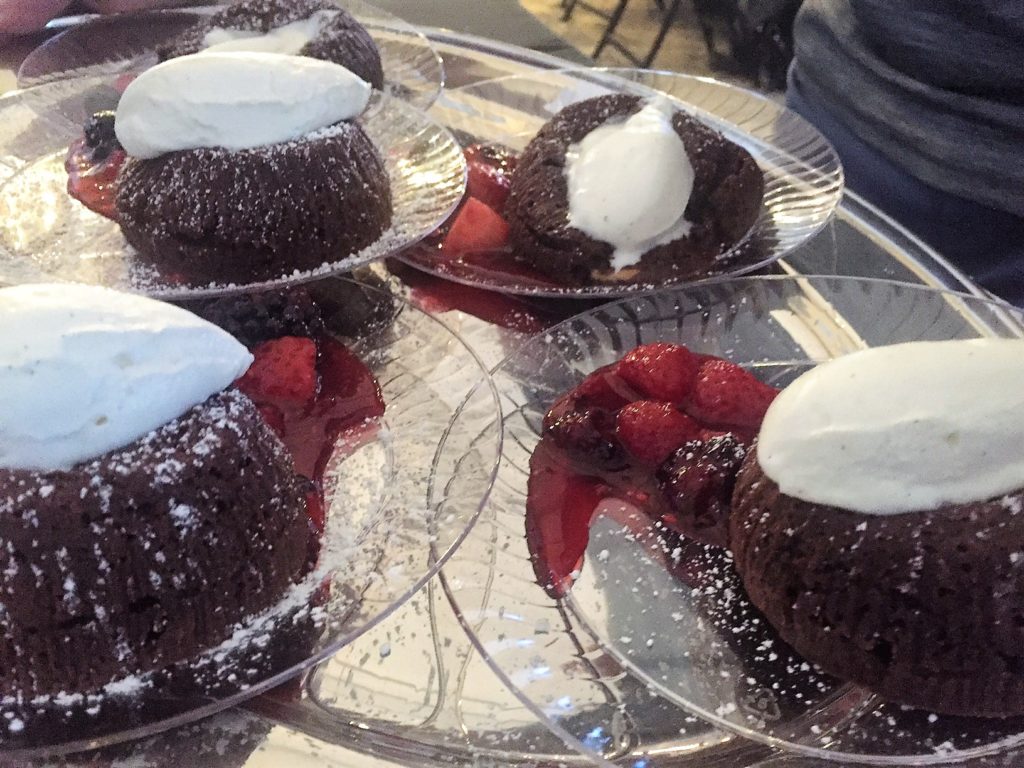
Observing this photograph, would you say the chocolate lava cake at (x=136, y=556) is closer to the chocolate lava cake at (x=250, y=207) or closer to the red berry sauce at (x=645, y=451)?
the red berry sauce at (x=645, y=451)

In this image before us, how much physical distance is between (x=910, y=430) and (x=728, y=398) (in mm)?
292

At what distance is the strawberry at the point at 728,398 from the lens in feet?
3.40

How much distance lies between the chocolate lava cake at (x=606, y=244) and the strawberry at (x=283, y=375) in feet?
1.36

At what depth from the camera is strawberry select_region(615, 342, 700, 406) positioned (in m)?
1.06

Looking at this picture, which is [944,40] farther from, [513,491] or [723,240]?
[513,491]

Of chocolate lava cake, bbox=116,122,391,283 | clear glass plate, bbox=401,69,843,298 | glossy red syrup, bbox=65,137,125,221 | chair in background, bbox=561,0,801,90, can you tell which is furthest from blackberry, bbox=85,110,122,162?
chair in background, bbox=561,0,801,90

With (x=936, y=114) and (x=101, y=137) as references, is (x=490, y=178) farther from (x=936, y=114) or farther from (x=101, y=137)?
(x=936, y=114)

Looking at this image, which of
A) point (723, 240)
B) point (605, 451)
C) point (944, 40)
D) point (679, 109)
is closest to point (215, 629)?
point (605, 451)

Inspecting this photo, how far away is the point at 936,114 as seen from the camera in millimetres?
1674

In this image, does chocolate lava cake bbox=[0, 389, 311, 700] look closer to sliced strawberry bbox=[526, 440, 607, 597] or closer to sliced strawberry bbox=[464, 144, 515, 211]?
sliced strawberry bbox=[526, 440, 607, 597]

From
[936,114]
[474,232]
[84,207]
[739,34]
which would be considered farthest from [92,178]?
[739,34]

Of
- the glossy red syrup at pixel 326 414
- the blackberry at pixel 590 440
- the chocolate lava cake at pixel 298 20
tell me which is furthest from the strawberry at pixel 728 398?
the chocolate lava cake at pixel 298 20

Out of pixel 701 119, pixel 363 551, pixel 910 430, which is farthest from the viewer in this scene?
pixel 701 119

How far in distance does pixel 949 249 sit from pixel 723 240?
683mm
